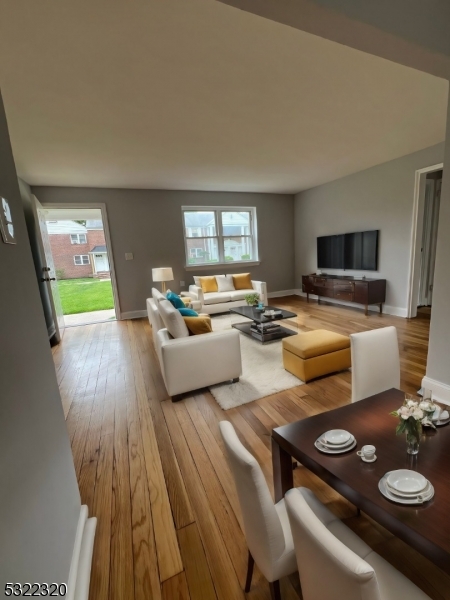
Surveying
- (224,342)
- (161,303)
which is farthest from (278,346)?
(161,303)

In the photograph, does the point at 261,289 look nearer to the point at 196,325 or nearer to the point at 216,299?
the point at 216,299

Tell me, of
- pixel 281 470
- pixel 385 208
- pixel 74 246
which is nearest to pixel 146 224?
pixel 385 208

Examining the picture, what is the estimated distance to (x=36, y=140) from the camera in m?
3.00

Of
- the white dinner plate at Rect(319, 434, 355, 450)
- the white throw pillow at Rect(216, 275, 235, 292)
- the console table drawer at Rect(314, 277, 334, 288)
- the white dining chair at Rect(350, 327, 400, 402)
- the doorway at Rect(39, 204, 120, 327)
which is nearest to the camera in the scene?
the white dinner plate at Rect(319, 434, 355, 450)

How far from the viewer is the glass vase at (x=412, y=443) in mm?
970

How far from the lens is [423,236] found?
16.3ft

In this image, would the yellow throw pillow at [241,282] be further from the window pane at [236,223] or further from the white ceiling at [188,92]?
the white ceiling at [188,92]

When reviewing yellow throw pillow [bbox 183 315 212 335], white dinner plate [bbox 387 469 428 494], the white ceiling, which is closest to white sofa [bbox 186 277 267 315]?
the white ceiling

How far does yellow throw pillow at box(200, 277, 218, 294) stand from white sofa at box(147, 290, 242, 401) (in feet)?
9.76

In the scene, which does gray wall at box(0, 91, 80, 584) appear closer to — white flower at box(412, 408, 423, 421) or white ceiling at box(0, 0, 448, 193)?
white ceiling at box(0, 0, 448, 193)

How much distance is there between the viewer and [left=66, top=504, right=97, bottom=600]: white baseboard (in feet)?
3.46

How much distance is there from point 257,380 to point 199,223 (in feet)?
14.6

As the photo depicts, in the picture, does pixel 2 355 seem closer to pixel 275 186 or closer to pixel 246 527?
pixel 246 527

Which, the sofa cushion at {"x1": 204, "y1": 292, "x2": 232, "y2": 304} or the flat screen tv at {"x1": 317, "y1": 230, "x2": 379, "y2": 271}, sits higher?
the flat screen tv at {"x1": 317, "y1": 230, "x2": 379, "y2": 271}
